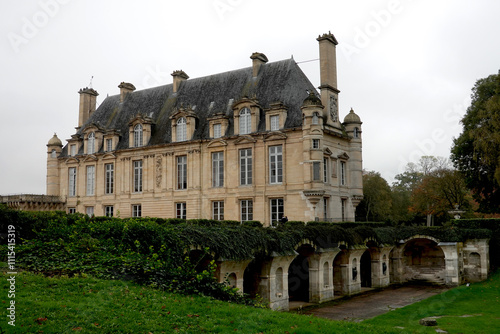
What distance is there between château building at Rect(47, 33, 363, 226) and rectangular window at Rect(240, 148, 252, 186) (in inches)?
2.7

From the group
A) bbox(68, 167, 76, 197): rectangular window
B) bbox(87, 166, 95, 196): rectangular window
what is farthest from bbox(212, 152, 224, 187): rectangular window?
bbox(68, 167, 76, 197): rectangular window

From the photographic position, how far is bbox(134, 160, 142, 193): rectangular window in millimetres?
35938

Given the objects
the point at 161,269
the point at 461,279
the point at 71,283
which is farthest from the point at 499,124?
the point at 71,283

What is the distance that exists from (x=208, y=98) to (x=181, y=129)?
318cm

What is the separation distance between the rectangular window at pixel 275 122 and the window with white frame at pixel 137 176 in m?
11.5

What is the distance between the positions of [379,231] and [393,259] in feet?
12.4

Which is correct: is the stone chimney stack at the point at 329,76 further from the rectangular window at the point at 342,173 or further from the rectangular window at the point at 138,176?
the rectangular window at the point at 138,176

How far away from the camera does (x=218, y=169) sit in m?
32.4

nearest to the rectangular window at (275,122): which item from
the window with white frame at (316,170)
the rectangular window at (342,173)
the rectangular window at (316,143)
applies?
the rectangular window at (316,143)

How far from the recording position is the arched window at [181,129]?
34156mm

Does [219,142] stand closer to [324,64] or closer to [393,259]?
[324,64]

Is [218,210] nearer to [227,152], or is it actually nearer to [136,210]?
[227,152]

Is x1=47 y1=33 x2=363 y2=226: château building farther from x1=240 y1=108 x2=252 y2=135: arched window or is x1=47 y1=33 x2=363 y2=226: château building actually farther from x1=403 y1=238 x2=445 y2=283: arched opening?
x1=403 y1=238 x2=445 y2=283: arched opening

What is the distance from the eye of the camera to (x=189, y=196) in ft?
109
